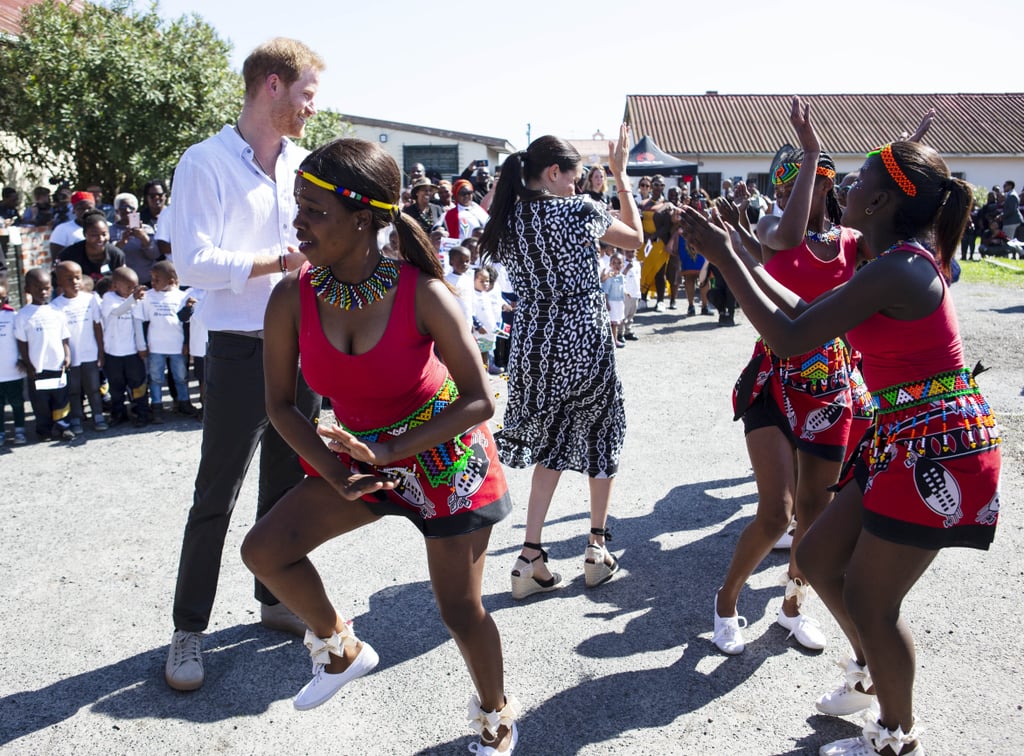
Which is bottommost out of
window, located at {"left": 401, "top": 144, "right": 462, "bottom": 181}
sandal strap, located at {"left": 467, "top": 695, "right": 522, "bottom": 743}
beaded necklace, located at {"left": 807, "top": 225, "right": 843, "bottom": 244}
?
sandal strap, located at {"left": 467, "top": 695, "right": 522, "bottom": 743}

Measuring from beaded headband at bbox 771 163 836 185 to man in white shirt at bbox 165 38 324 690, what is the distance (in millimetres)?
2102

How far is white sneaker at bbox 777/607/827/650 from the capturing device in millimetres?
3621

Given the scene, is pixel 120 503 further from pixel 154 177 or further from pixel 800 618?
Answer: pixel 154 177

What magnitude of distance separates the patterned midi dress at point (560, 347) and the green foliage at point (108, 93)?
11231 millimetres

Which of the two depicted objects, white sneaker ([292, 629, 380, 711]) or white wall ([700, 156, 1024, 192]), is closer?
white sneaker ([292, 629, 380, 711])

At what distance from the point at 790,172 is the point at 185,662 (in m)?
3.32

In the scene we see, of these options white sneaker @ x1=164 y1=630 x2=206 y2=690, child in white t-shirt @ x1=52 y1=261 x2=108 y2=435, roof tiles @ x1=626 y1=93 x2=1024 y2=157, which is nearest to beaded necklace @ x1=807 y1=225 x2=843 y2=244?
white sneaker @ x1=164 y1=630 x2=206 y2=690

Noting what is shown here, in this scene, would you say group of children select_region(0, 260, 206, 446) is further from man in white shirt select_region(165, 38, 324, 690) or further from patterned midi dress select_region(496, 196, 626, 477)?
patterned midi dress select_region(496, 196, 626, 477)

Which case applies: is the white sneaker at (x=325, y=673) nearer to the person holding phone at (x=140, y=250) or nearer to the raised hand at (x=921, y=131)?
the raised hand at (x=921, y=131)

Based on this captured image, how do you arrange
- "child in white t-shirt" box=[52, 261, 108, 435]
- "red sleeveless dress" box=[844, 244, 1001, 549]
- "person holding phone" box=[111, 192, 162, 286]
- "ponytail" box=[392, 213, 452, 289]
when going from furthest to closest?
"person holding phone" box=[111, 192, 162, 286]
"child in white t-shirt" box=[52, 261, 108, 435]
"ponytail" box=[392, 213, 452, 289]
"red sleeveless dress" box=[844, 244, 1001, 549]

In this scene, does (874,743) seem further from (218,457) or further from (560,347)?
(218,457)

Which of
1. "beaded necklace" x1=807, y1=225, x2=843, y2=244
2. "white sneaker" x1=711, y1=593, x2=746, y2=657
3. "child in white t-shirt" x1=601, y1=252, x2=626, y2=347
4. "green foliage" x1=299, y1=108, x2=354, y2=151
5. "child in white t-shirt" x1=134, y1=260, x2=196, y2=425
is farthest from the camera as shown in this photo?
"green foliage" x1=299, y1=108, x2=354, y2=151

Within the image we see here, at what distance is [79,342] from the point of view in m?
7.40

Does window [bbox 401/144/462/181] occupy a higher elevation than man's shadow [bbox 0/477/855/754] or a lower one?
higher
